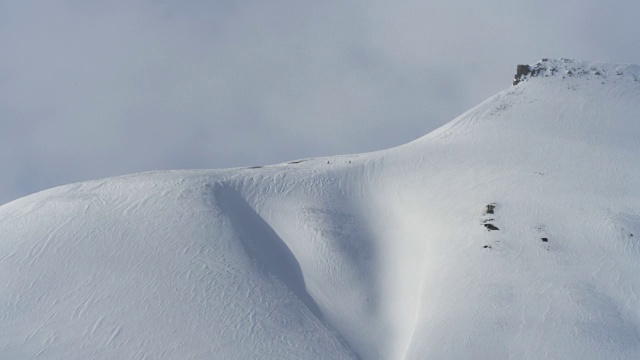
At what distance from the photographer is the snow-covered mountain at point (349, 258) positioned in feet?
123

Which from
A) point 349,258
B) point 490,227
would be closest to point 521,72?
point 490,227

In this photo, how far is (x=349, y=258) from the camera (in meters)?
45.5

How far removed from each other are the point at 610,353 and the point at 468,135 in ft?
85.6

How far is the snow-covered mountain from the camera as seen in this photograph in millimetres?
37438

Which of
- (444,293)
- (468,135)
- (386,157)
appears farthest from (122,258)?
(468,135)

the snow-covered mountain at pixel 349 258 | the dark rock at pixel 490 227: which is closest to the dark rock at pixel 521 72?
the snow-covered mountain at pixel 349 258

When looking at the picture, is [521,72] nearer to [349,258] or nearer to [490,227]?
[490,227]

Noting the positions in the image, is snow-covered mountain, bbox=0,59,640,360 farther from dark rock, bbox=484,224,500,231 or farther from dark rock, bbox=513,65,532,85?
dark rock, bbox=513,65,532,85

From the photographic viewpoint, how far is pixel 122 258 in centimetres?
4244

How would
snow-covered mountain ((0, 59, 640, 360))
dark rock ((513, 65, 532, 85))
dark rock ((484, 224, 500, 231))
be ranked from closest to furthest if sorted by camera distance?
snow-covered mountain ((0, 59, 640, 360)), dark rock ((484, 224, 500, 231)), dark rock ((513, 65, 532, 85))

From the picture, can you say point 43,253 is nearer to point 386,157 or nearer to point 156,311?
point 156,311

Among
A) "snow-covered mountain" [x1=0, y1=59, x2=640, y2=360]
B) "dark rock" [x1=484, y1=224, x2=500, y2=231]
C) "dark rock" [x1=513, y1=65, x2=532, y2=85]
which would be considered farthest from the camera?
"dark rock" [x1=513, y1=65, x2=532, y2=85]

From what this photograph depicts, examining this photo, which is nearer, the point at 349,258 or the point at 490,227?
the point at 490,227

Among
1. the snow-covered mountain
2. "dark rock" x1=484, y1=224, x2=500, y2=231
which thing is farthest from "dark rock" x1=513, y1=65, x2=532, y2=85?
"dark rock" x1=484, y1=224, x2=500, y2=231
